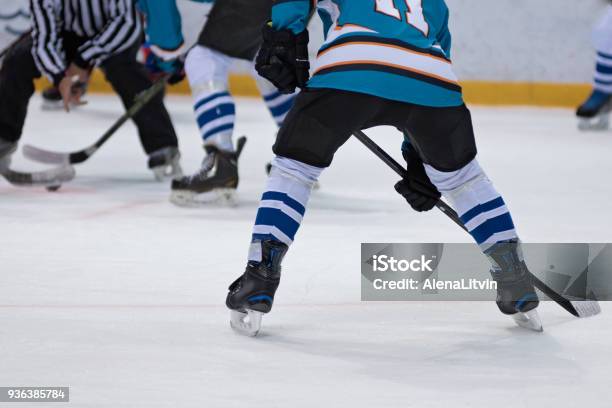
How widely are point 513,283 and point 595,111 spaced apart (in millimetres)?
4401

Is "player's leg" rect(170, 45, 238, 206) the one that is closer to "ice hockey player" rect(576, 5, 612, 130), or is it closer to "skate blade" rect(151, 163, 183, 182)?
"skate blade" rect(151, 163, 183, 182)

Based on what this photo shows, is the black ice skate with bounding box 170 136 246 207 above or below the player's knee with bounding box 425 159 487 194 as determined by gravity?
below

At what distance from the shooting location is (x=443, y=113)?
7.79ft

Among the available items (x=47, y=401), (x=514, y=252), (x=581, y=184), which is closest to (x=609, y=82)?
(x=581, y=184)

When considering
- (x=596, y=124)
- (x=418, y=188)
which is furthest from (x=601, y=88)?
(x=418, y=188)

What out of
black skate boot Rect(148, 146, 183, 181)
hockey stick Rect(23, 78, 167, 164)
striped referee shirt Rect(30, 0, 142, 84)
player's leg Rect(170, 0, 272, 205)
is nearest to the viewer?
player's leg Rect(170, 0, 272, 205)

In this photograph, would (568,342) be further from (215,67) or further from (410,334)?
(215,67)

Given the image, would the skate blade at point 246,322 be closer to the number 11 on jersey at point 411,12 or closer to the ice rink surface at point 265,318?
the ice rink surface at point 265,318

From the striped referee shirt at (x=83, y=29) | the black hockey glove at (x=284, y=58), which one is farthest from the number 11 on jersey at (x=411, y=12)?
the striped referee shirt at (x=83, y=29)

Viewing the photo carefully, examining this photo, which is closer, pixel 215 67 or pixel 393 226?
pixel 393 226

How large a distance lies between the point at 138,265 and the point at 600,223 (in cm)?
148

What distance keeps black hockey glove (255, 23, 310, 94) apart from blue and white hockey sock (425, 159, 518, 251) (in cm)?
31

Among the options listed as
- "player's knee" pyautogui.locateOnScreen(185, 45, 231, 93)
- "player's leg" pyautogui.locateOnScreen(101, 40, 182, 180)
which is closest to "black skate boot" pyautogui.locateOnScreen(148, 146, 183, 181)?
"player's leg" pyautogui.locateOnScreen(101, 40, 182, 180)

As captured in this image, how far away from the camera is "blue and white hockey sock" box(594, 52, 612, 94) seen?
264 inches
